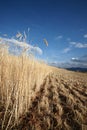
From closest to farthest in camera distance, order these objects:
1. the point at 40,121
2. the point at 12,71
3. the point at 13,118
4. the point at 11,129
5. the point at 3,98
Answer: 1. the point at 11,129
2. the point at 13,118
3. the point at 40,121
4. the point at 3,98
5. the point at 12,71

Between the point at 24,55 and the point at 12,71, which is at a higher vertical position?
the point at 24,55

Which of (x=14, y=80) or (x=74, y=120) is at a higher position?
(x=14, y=80)

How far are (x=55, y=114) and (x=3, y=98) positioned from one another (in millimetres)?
1291

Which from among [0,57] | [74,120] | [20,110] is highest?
[0,57]

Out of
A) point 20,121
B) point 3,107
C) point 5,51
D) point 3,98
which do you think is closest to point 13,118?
point 20,121

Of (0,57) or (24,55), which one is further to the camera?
(0,57)

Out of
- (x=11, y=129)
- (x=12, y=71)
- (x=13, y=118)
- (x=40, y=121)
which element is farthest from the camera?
(x=12, y=71)

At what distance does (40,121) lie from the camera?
110 inches

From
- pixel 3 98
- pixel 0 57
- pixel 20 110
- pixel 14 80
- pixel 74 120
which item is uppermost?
pixel 0 57

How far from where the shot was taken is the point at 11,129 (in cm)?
238

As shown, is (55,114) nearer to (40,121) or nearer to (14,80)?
(40,121)

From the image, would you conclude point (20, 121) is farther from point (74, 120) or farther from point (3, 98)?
point (74, 120)

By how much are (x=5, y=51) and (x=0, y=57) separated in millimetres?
229

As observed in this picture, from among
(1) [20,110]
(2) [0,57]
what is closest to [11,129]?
(1) [20,110]
